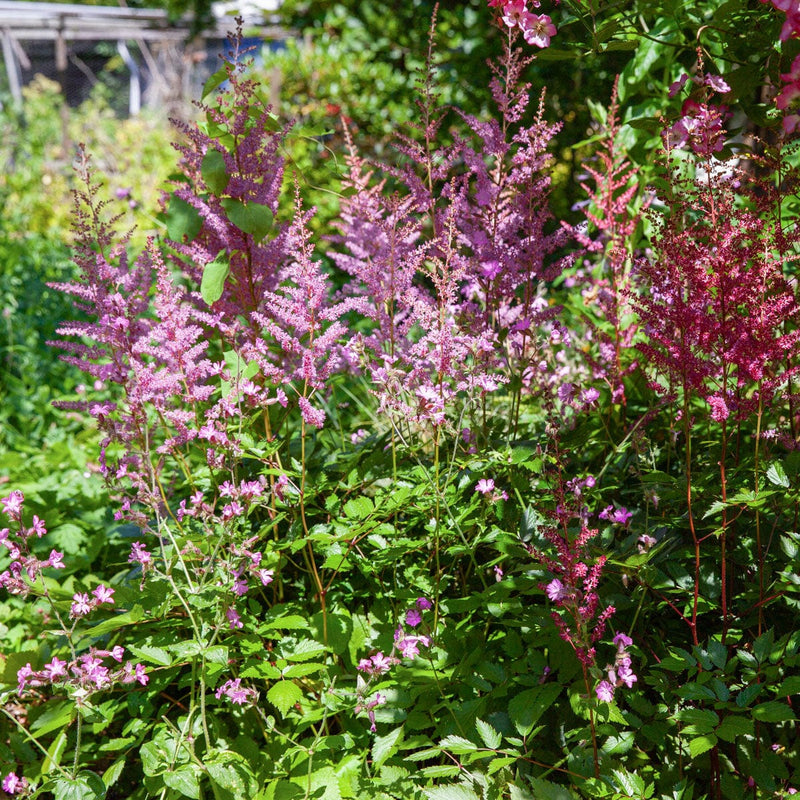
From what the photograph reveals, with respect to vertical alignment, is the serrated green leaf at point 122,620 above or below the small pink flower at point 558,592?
below

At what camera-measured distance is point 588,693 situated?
1.31 metres

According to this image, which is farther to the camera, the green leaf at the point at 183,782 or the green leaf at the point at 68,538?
the green leaf at the point at 68,538

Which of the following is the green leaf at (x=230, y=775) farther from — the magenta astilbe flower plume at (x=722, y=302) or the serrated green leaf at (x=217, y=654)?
the magenta astilbe flower plume at (x=722, y=302)

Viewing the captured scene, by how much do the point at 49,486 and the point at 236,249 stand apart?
4.92 ft

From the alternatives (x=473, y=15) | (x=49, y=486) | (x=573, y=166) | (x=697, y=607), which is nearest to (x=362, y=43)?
(x=473, y=15)

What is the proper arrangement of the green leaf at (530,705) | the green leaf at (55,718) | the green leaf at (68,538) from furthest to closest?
the green leaf at (68,538), the green leaf at (55,718), the green leaf at (530,705)

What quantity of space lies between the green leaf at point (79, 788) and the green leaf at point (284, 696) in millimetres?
324

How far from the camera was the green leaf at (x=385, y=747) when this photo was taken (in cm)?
141

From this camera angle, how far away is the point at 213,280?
5.50 feet

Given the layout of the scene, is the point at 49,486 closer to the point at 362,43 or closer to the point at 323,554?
the point at 323,554

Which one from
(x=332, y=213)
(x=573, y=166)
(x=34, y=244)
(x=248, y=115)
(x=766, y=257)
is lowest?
(x=34, y=244)

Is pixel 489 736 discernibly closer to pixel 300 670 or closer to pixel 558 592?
pixel 558 592

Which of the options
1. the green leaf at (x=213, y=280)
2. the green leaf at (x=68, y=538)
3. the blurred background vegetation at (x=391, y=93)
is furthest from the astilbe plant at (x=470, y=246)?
the green leaf at (x=68, y=538)

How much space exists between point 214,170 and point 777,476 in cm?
132
